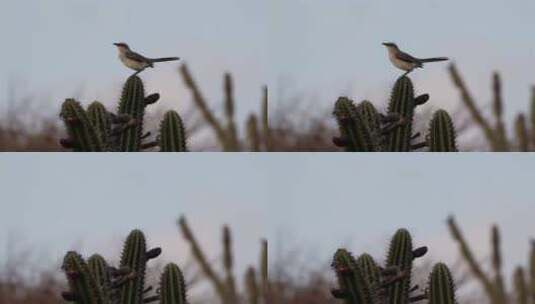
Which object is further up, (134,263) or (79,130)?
(79,130)

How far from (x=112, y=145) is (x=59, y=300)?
2.98ft

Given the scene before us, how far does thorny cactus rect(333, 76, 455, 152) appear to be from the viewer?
32438mm

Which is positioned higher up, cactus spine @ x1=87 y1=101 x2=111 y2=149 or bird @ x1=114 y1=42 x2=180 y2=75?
bird @ x1=114 y1=42 x2=180 y2=75

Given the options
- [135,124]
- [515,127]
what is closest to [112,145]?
[135,124]

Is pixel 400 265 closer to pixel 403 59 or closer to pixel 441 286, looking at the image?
pixel 441 286

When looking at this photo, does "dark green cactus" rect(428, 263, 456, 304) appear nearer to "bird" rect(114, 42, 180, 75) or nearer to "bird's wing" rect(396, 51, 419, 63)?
"bird's wing" rect(396, 51, 419, 63)

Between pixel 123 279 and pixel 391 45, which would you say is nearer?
pixel 123 279

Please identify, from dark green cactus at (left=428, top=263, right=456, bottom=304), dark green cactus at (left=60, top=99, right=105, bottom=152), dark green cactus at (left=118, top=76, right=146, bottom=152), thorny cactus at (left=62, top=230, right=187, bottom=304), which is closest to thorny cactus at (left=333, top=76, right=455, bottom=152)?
dark green cactus at (left=428, top=263, right=456, bottom=304)

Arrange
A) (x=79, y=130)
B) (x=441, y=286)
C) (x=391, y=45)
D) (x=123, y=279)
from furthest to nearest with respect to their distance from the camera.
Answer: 1. (x=391, y=45)
2. (x=441, y=286)
3. (x=123, y=279)
4. (x=79, y=130)

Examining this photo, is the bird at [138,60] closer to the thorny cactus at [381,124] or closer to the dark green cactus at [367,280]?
the thorny cactus at [381,124]

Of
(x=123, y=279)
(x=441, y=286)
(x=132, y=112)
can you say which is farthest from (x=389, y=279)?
(x=132, y=112)

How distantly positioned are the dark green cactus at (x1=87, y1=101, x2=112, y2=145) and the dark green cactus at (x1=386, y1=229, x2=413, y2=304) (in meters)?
1.65

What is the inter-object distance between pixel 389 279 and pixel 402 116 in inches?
34.5

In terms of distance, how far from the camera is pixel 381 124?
32500 millimetres
